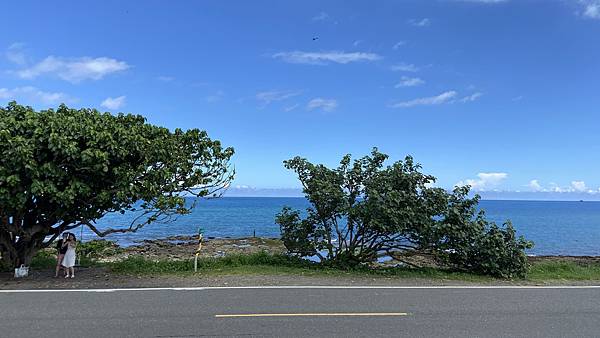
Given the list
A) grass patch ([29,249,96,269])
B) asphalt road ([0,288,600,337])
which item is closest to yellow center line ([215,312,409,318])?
asphalt road ([0,288,600,337])

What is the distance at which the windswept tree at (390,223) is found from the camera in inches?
520

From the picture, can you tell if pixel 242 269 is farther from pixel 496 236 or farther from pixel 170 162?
pixel 496 236

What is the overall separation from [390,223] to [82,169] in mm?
8279

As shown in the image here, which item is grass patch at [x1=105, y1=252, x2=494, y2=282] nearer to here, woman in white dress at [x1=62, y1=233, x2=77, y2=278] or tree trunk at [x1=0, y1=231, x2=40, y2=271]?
woman in white dress at [x1=62, y1=233, x2=77, y2=278]

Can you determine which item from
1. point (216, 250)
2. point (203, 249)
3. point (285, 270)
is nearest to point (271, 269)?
point (285, 270)

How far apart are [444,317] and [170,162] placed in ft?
24.6

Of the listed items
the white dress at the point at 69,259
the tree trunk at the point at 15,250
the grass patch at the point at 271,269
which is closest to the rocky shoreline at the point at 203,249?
the tree trunk at the point at 15,250

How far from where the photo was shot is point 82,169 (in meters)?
10.4

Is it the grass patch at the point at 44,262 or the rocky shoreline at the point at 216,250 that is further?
Result: the rocky shoreline at the point at 216,250

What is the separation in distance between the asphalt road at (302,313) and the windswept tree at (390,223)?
10.3 ft

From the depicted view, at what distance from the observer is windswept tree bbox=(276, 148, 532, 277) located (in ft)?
Result: 43.3

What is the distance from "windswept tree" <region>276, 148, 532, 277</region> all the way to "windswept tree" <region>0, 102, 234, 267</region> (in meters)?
3.20

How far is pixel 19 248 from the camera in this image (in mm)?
12227

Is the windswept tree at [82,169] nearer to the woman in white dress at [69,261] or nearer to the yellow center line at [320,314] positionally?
the woman in white dress at [69,261]
